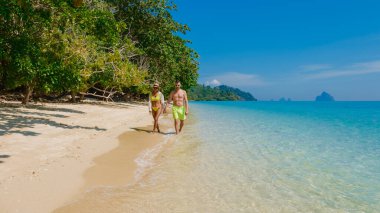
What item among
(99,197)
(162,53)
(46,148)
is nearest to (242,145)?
(46,148)

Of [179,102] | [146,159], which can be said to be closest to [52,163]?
[146,159]

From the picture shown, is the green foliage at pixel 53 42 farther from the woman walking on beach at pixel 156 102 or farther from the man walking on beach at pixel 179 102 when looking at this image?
the man walking on beach at pixel 179 102

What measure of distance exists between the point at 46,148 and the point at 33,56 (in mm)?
4500

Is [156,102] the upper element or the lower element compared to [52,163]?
upper

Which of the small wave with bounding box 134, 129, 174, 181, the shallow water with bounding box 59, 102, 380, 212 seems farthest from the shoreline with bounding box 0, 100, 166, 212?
the shallow water with bounding box 59, 102, 380, 212

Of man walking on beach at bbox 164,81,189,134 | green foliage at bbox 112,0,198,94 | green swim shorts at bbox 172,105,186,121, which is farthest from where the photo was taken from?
green foliage at bbox 112,0,198,94

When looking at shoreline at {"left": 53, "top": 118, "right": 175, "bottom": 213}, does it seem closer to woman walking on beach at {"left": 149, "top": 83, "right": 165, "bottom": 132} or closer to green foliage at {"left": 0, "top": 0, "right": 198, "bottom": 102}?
woman walking on beach at {"left": 149, "top": 83, "right": 165, "bottom": 132}

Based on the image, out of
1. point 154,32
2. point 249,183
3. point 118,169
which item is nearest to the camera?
point 249,183

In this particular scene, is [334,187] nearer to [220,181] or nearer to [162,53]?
[220,181]

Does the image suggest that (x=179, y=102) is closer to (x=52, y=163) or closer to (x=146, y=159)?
(x=146, y=159)

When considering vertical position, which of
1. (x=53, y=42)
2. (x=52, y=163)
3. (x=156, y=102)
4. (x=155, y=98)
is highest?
(x=53, y=42)

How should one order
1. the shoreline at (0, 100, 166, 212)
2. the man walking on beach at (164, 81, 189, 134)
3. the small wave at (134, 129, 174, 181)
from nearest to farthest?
the shoreline at (0, 100, 166, 212) → the small wave at (134, 129, 174, 181) → the man walking on beach at (164, 81, 189, 134)

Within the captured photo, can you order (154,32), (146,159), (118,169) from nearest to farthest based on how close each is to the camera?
(118,169) < (146,159) < (154,32)

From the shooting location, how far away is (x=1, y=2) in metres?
8.30
